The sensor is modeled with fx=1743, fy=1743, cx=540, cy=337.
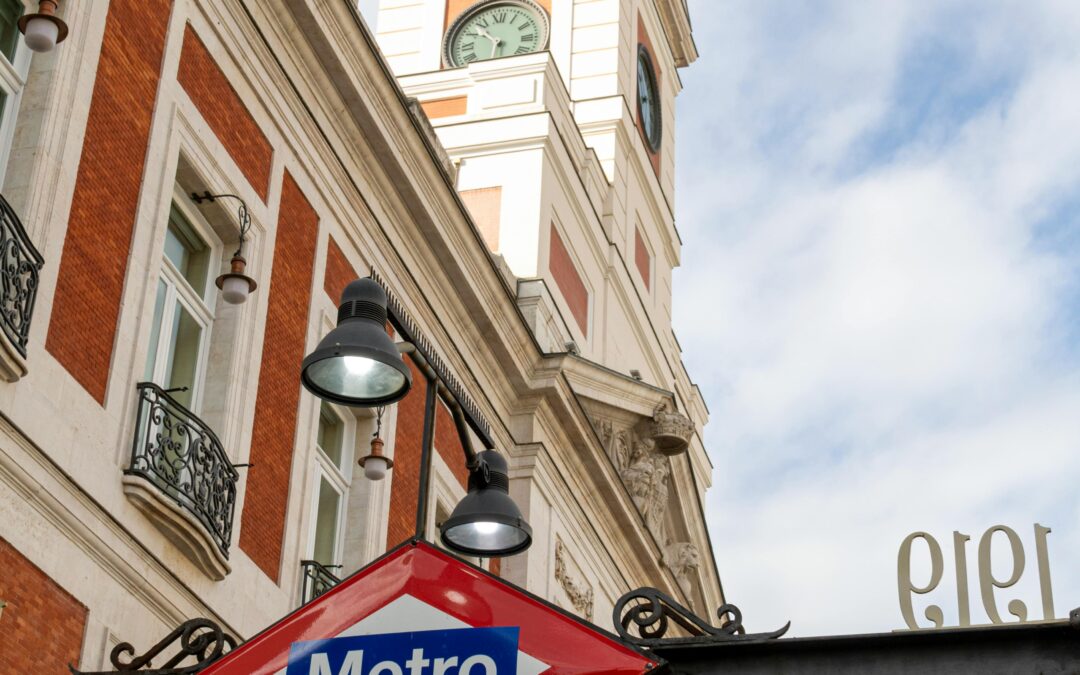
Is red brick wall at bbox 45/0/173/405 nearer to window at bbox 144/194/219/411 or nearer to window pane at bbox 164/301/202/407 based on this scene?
window at bbox 144/194/219/411

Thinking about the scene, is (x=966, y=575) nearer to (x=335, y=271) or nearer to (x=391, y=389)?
(x=391, y=389)

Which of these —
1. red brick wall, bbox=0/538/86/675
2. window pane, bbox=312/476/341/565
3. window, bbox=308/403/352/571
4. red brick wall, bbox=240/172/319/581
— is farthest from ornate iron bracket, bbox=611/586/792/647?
window pane, bbox=312/476/341/565

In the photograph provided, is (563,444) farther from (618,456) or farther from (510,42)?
(510,42)

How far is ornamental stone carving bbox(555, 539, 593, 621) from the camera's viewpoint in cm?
2172

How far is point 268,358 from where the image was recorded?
14336mm

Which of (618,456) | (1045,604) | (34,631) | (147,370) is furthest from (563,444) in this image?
(1045,604)

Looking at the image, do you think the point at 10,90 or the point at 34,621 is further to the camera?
the point at 10,90

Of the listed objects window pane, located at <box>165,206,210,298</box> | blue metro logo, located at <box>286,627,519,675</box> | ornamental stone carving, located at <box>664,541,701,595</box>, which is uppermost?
ornamental stone carving, located at <box>664,541,701,595</box>

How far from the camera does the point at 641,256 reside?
30.9 meters

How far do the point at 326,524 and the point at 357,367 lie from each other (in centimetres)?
744

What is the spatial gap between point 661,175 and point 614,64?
3.86m

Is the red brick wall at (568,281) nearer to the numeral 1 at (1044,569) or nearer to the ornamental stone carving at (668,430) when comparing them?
the ornamental stone carving at (668,430)

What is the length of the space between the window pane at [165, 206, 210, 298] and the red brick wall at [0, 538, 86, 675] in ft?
11.5

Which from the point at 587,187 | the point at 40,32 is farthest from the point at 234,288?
the point at 587,187
